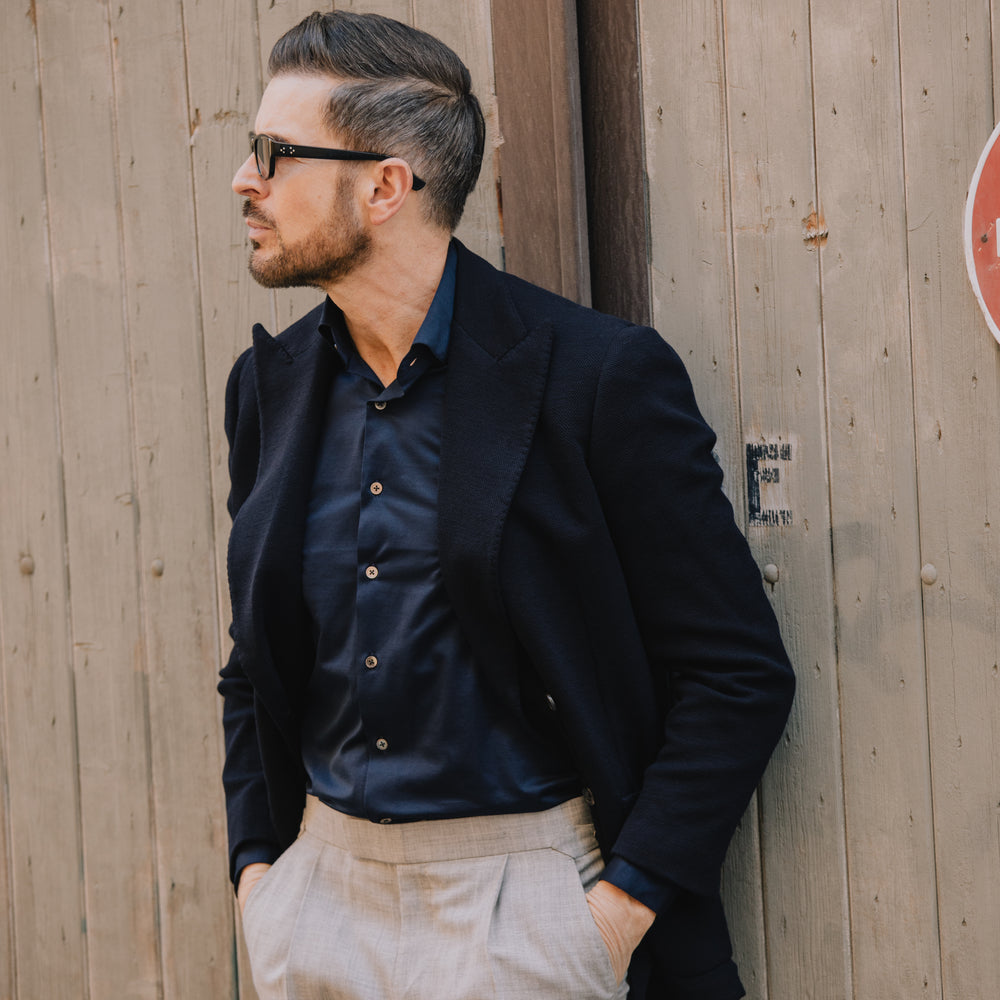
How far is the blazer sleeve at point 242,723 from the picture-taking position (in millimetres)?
1832

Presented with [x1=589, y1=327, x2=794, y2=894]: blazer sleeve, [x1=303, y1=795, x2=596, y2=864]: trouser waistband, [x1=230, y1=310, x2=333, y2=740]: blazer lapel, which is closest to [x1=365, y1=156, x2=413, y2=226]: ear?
[x1=230, y1=310, x2=333, y2=740]: blazer lapel

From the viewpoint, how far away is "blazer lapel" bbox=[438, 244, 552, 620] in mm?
1495

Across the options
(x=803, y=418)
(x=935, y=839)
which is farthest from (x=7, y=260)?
(x=935, y=839)

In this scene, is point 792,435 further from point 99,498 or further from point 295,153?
point 99,498

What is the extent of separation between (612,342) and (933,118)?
1.97 feet

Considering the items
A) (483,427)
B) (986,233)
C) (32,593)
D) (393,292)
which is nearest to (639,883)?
(483,427)

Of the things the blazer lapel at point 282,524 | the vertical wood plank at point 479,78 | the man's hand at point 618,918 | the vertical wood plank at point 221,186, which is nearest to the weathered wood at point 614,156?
the vertical wood plank at point 479,78

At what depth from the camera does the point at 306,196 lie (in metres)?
1.61

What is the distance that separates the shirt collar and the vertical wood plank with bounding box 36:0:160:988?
25.8 inches

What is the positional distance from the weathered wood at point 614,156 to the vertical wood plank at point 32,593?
1142 mm

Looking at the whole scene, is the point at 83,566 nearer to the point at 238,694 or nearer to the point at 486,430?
the point at 238,694

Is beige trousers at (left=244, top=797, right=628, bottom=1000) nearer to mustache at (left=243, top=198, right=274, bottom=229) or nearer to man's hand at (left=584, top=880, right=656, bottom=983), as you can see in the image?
man's hand at (left=584, top=880, right=656, bottom=983)

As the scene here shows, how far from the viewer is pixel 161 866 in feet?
7.23

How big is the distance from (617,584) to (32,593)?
53.8 inches
